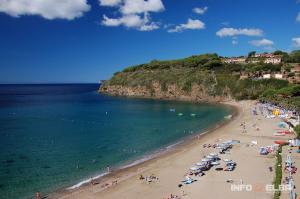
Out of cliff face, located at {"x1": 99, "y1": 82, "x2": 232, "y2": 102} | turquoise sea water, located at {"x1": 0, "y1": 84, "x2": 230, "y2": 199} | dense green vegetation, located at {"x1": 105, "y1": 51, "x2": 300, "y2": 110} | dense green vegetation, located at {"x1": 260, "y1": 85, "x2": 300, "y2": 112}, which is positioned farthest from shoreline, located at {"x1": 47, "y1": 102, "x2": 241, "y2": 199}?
cliff face, located at {"x1": 99, "y1": 82, "x2": 232, "y2": 102}

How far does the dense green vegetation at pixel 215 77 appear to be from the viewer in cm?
9135

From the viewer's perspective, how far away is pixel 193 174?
28.7 m

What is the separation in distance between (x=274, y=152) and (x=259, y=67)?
270 ft

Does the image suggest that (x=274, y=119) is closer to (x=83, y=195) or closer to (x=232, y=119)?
(x=232, y=119)

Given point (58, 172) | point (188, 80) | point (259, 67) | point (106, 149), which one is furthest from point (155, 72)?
point (58, 172)

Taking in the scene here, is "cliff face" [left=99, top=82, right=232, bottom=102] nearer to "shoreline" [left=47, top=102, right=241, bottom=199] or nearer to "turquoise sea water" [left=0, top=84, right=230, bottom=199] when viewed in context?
"turquoise sea water" [left=0, top=84, right=230, bottom=199]

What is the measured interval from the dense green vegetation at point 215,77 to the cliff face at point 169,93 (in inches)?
46.8

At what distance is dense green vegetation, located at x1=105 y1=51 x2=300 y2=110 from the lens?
9135cm

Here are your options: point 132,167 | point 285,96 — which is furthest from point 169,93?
point 132,167

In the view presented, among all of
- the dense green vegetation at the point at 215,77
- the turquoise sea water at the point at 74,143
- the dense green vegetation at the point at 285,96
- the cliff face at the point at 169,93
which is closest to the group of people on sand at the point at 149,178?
the turquoise sea water at the point at 74,143

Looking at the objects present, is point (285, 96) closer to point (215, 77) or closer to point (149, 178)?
point (215, 77)

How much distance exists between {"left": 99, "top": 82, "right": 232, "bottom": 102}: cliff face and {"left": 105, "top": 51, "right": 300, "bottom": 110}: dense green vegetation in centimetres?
119

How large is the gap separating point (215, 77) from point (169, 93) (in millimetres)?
18587

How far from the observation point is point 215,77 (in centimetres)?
11269
